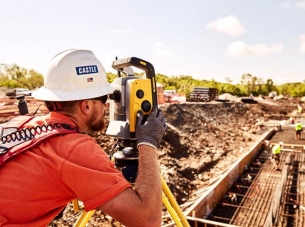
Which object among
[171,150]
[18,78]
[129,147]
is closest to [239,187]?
[171,150]

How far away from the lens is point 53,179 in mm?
1048

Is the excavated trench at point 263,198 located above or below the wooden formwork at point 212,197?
below

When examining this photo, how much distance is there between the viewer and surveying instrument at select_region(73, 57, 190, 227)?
1.56 metres

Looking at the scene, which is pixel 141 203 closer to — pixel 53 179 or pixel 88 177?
Answer: pixel 88 177

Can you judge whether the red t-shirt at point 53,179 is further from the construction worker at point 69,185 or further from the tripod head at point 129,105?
the tripod head at point 129,105

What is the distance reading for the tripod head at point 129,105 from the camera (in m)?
1.55

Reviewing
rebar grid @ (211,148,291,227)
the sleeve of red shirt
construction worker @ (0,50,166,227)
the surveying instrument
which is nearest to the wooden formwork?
rebar grid @ (211,148,291,227)

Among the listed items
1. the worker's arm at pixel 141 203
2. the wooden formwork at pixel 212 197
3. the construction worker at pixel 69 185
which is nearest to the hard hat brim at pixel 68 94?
the construction worker at pixel 69 185

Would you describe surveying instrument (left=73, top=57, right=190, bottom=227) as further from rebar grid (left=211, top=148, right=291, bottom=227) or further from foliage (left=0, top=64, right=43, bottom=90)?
foliage (left=0, top=64, right=43, bottom=90)

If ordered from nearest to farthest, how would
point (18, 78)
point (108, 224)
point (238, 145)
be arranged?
point (108, 224), point (238, 145), point (18, 78)

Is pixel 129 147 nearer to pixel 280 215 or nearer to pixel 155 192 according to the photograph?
pixel 155 192

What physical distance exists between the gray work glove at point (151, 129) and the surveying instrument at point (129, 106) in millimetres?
61

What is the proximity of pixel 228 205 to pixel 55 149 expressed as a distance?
7625 millimetres

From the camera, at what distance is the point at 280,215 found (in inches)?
285
